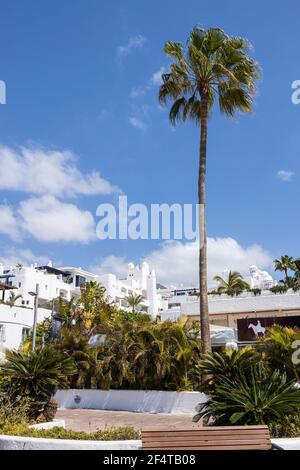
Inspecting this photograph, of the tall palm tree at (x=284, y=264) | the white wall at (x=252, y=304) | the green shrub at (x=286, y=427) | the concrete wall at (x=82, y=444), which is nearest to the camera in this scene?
the concrete wall at (x=82, y=444)

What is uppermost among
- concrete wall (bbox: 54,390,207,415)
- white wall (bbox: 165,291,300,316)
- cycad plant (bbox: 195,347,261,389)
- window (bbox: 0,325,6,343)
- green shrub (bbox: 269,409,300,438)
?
white wall (bbox: 165,291,300,316)

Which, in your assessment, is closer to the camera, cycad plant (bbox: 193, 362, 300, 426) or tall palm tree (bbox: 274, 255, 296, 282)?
cycad plant (bbox: 193, 362, 300, 426)

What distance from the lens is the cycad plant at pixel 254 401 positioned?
7461 millimetres

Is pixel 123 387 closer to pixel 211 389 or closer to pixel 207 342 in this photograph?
pixel 207 342

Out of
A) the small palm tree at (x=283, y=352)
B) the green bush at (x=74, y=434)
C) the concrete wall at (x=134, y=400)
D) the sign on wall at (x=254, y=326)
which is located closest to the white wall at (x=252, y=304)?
the sign on wall at (x=254, y=326)

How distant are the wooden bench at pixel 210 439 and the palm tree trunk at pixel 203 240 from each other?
10.6 metres

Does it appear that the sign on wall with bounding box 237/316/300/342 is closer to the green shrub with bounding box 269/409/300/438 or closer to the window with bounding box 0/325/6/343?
the window with bounding box 0/325/6/343

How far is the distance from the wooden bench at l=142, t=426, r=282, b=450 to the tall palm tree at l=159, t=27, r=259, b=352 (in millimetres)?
11495

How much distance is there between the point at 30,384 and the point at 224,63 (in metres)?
14.3

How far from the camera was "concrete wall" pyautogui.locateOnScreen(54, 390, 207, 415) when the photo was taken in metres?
17.4

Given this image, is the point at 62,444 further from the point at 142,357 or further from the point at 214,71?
the point at 214,71

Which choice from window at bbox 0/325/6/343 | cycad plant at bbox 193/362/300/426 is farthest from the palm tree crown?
window at bbox 0/325/6/343

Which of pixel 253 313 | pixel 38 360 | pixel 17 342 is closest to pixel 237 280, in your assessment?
pixel 253 313

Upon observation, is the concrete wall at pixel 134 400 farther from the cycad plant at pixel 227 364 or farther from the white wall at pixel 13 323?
the white wall at pixel 13 323
